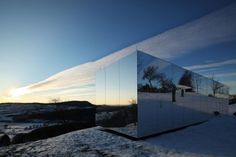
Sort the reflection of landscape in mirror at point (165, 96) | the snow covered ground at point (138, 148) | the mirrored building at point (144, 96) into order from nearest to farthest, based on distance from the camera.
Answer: the snow covered ground at point (138, 148)
the mirrored building at point (144, 96)
the reflection of landscape in mirror at point (165, 96)

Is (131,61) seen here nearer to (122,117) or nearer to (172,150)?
(122,117)

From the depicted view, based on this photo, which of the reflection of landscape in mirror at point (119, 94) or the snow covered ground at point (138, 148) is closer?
the snow covered ground at point (138, 148)

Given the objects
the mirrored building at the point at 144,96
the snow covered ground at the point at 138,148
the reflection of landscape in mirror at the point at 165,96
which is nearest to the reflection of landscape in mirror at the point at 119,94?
the mirrored building at the point at 144,96

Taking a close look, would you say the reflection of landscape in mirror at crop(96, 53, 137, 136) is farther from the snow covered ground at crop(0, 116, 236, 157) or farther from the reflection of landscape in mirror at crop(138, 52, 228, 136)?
the snow covered ground at crop(0, 116, 236, 157)

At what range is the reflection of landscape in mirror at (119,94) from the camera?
9398 millimetres

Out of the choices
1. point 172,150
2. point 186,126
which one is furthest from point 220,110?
point 172,150

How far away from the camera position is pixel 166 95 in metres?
11.0

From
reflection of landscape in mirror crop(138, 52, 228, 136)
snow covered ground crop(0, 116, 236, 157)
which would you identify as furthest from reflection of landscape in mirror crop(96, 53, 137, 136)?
snow covered ground crop(0, 116, 236, 157)

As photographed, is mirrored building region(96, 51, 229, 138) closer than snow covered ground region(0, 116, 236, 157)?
No

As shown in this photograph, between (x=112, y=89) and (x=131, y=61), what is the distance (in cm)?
262

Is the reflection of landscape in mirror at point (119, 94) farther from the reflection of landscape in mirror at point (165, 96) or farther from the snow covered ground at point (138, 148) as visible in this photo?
the snow covered ground at point (138, 148)

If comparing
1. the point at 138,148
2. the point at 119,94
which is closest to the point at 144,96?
the point at 119,94

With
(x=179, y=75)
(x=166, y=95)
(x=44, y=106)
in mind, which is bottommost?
(x=44, y=106)

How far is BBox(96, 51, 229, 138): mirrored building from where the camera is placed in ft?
30.5
